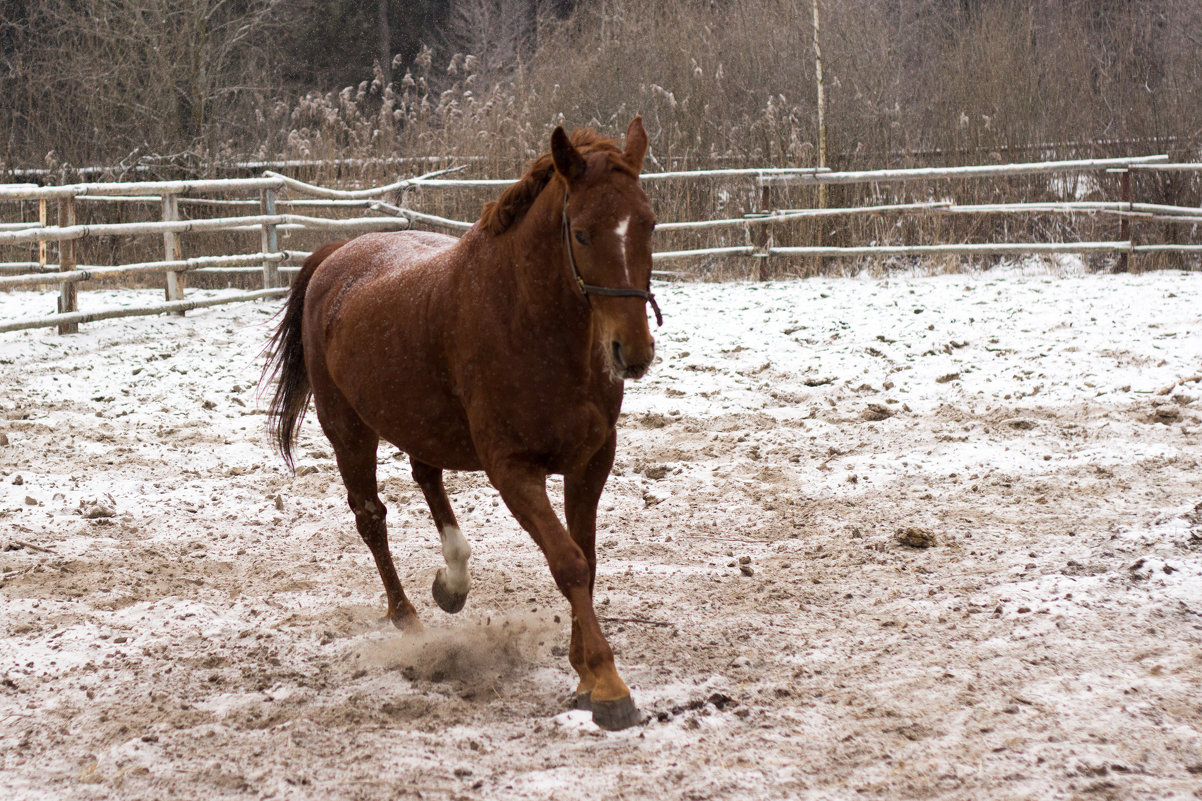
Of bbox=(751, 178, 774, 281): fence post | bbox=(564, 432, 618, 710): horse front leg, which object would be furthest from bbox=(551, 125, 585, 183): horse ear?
bbox=(751, 178, 774, 281): fence post

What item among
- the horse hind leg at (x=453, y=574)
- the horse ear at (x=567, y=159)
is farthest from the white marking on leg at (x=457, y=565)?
the horse ear at (x=567, y=159)

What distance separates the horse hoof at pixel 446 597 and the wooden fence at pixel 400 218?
6317 millimetres

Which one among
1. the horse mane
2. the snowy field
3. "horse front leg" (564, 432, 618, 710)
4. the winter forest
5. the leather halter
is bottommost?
the snowy field

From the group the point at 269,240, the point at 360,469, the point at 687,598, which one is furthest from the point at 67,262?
the point at 687,598

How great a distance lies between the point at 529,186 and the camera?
3133 millimetres

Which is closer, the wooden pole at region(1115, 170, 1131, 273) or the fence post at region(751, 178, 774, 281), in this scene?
the wooden pole at region(1115, 170, 1131, 273)

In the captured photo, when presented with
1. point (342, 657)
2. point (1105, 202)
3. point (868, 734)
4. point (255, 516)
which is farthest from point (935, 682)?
point (1105, 202)

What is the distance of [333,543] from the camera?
193 inches

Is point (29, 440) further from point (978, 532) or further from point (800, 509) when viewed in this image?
point (978, 532)

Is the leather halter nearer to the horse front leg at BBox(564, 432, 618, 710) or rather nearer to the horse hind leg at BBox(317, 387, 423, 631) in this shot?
the horse front leg at BBox(564, 432, 618, 710)

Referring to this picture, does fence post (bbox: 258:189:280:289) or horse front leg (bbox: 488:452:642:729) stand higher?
fence post (bbox: 258:189:280:289)

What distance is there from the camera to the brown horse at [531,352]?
2.78m

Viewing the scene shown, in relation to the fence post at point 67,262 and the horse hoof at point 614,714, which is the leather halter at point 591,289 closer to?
the horse hoof at point 614,714

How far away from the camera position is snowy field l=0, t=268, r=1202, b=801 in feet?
8.56
